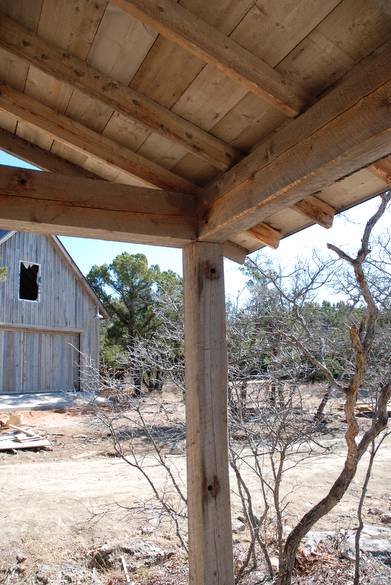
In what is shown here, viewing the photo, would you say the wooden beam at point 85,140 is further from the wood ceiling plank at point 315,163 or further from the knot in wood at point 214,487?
the knot in wood at point 214,487

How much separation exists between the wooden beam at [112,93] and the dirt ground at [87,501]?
3.13m

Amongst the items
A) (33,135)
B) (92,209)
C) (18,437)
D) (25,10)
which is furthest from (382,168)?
(18,437)

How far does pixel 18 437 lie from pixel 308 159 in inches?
371

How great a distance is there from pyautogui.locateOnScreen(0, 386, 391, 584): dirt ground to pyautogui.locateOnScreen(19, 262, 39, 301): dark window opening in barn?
22.2 feet

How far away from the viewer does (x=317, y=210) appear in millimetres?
2166

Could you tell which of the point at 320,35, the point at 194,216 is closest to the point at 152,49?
the point at 320,35

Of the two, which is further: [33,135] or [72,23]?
[33,135]

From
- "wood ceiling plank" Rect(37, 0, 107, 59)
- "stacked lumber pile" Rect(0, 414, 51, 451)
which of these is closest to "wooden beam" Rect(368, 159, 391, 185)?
"wood ceiling plank" Rect(37, 0, 107, 59)

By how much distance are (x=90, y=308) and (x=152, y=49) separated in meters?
15.2

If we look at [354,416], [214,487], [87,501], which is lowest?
[87,501]

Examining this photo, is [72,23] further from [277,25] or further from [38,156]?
[38,156]

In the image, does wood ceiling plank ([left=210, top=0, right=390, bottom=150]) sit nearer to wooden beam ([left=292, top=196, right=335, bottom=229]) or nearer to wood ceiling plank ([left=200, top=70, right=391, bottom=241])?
wood ceiling plank ([left=200, top=70, right=391, bottom=241])

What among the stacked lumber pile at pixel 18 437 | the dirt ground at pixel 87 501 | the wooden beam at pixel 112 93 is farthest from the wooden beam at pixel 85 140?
the stacked lumber pile at pixel 18 437

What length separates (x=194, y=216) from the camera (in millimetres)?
2340
